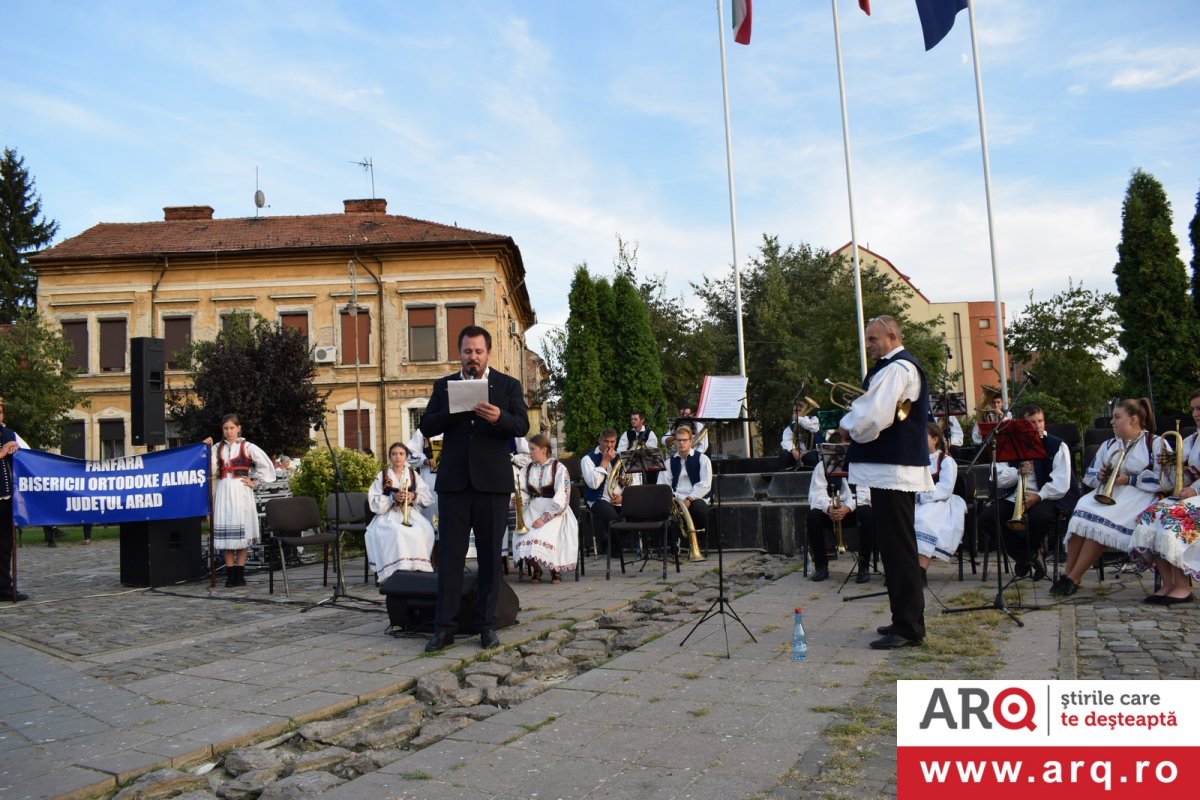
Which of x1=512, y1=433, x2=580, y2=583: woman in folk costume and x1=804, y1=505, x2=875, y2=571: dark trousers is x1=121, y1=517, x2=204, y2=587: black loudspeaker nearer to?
x1=512, y1=433, x2=580, y2=583: woman in folk costume

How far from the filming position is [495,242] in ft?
118

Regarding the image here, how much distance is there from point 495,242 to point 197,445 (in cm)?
2576

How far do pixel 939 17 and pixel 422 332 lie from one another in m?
23.5

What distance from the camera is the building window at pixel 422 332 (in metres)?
36.7

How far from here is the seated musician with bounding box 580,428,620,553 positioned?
11672 mm

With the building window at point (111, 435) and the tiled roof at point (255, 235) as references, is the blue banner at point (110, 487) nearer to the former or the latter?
the tiled roof at point (255, 235)

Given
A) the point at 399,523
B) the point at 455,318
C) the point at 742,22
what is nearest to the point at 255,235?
the point at 455,318

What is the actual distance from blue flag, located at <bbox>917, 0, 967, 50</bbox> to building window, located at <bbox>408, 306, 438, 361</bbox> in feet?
74.5

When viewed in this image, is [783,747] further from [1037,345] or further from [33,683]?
[1037,345]

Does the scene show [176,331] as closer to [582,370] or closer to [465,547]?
[582,370]

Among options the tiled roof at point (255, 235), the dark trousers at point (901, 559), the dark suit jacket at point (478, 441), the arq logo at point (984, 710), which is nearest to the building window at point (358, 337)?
the tiled roof at point (255, 235)

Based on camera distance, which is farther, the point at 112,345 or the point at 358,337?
the point at 112,345

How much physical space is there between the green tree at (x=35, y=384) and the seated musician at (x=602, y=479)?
19.8 metres

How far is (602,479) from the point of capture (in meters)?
12.0
